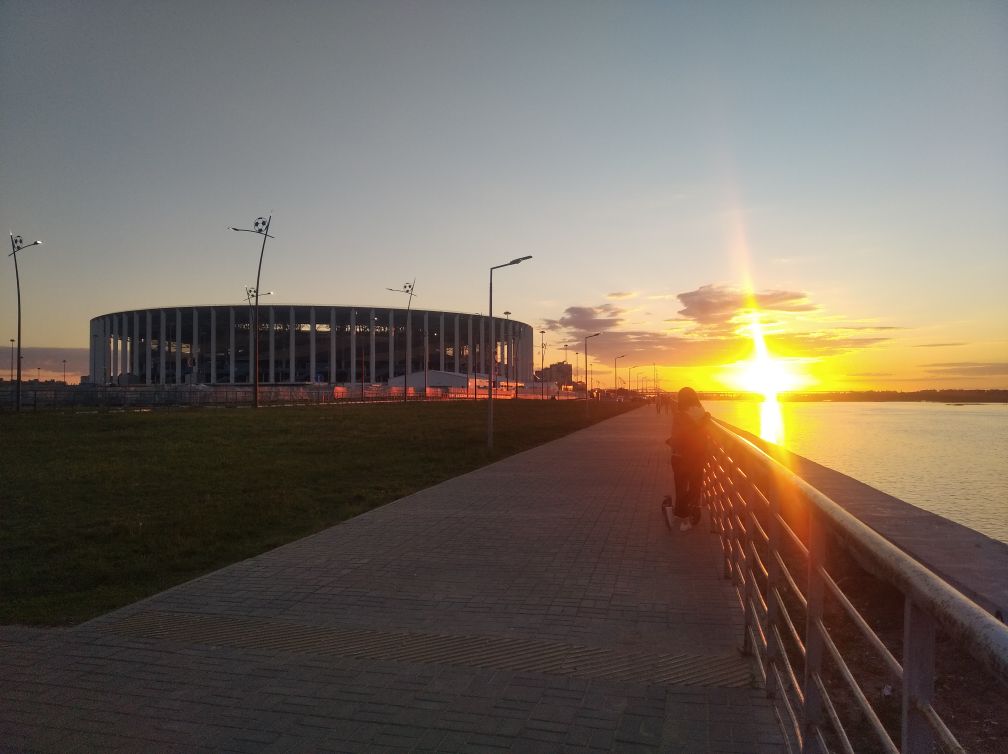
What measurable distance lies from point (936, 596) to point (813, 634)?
1518 millimetres

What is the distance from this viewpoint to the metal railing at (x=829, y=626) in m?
1.72

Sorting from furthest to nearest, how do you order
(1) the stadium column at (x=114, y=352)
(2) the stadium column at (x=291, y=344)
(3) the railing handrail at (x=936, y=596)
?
(1) the stadium column at (x=114, y=352) < (2) the stadium column at (x=291, y=344) < (3) the railing handrail at (x=936, y=596)

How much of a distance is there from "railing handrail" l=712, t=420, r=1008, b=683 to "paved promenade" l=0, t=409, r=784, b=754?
1.63 meters

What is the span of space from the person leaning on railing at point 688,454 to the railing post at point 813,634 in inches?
238

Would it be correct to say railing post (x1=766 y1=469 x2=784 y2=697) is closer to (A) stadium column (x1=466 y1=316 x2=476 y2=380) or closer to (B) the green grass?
(B) the green grass

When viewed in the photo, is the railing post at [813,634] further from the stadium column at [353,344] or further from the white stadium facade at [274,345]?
the stadium column at [353,344]

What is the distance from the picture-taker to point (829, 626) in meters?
6.19

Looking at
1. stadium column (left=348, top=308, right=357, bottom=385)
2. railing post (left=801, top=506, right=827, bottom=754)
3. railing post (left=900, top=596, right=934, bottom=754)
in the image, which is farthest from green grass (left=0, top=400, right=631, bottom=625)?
stadium column (left=348, top=308, right=357, bottom=385)

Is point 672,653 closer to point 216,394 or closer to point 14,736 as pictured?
point 14,736

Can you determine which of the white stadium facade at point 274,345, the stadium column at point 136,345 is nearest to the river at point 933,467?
the white stadium facade at point 274,345

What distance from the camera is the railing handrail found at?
1.47m

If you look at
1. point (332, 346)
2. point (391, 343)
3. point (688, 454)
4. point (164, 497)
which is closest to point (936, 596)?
point (688, 454)

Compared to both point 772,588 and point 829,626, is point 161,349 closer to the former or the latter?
point 829,626

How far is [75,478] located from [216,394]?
51.1 metres
